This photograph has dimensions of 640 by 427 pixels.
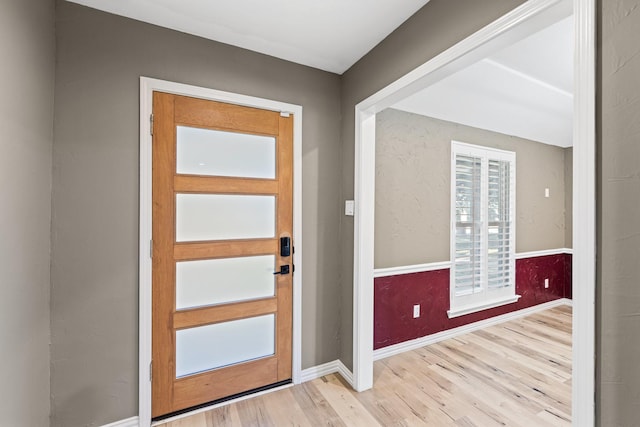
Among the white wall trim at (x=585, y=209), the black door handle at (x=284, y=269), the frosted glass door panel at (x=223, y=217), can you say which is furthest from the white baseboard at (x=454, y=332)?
the white wall trim at (x=585, y=209)

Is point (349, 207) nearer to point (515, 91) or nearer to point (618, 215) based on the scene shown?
point (618, 215)

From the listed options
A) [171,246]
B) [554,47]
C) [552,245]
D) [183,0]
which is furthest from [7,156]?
[552,245]

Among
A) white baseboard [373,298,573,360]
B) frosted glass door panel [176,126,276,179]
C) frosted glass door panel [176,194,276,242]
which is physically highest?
frosted glass door panel [176,126,276,179]

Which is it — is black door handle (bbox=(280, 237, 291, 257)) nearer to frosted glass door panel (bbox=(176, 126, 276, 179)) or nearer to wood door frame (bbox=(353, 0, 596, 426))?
frosted glass door panel (bbox=(176, 126, 276, 179))

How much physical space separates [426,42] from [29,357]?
2653 millimetres

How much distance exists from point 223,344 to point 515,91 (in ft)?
11.0

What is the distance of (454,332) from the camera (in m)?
3.15

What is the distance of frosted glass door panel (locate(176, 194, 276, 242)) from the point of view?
192 centimetres

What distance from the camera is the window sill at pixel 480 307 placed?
3.13 m

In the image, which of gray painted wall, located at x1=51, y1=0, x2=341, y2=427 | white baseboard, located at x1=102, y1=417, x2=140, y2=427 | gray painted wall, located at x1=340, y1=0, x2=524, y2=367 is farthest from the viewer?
white baseboard, located at x1=102, y1=417, x2=140, y2=427

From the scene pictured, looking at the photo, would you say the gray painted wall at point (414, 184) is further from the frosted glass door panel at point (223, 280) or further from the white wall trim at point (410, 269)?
the frosted glass door panel at point (223, 280)

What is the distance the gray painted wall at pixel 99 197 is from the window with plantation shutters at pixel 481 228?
2.81 meters

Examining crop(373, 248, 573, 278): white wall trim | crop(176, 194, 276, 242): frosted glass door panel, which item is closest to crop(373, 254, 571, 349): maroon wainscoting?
crop(373, 248, 573, 278): white wall trim

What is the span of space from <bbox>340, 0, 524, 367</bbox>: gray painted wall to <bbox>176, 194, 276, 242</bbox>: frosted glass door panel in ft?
2.25
